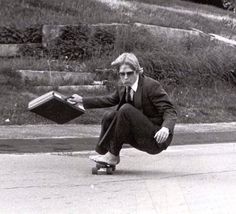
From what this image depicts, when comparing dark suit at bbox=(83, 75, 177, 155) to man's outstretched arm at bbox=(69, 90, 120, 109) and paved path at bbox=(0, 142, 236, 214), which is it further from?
paved path at bbox=(0, 142, 236, 214)

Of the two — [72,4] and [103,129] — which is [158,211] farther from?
[72,4]

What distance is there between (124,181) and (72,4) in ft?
39.8

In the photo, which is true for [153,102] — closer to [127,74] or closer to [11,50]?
[127,74]

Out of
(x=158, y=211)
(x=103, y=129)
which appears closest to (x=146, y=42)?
(x=103, y=129)

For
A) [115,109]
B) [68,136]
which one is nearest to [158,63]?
[68,136]

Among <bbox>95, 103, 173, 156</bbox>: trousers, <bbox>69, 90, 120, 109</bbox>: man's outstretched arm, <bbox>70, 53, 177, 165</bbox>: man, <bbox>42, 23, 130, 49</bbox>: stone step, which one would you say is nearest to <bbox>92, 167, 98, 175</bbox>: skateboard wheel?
<bbox>70, 53, 177, 165</bbox>: man

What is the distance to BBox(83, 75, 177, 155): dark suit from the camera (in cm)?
771

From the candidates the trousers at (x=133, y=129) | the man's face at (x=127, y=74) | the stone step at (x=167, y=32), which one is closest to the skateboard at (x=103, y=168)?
the trousers at (x=133, y=129)

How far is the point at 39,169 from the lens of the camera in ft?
27.6

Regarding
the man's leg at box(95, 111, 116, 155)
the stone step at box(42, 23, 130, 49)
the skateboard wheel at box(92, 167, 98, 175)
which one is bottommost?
the stone step at box(42, 23, 130, 49)

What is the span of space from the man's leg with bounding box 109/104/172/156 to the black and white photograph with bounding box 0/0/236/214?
0.04 ft

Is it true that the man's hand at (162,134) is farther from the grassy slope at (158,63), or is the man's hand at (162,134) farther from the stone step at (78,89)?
the stone step at (78,89)

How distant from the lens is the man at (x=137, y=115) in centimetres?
769

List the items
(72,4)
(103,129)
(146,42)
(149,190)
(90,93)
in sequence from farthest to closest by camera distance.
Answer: (72,4)
(146,42)
(90,93)
(103,129)
(149,190)
